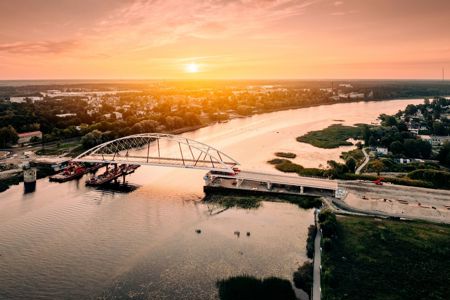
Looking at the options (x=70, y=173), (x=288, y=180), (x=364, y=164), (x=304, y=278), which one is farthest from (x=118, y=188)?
(x=364, y=164)

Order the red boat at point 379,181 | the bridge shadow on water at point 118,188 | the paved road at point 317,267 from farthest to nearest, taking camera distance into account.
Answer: the bridge shadow on water at point 118,188
the red boat at point 379,181
the paved road at point 317,267

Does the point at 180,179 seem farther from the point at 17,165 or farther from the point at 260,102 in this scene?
the point at 260,102

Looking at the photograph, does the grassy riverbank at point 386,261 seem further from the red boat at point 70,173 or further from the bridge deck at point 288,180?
the red boat at point 70,173

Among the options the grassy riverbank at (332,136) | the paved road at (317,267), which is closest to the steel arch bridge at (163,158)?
the paved road at (317,267)

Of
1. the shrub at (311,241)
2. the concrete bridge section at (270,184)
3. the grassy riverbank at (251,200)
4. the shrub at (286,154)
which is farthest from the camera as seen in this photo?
the shrub at (286,154)

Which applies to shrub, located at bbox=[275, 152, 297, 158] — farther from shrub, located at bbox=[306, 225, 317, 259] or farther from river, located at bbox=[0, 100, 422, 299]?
shrub, located at bbox=[306, 225, 317, 259]

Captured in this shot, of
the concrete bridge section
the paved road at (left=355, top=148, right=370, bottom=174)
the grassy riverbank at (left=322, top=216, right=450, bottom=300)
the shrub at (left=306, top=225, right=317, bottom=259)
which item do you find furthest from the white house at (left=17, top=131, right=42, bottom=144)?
the grassy riverbank at (left=322, top=216, right=450, bottom=300)
